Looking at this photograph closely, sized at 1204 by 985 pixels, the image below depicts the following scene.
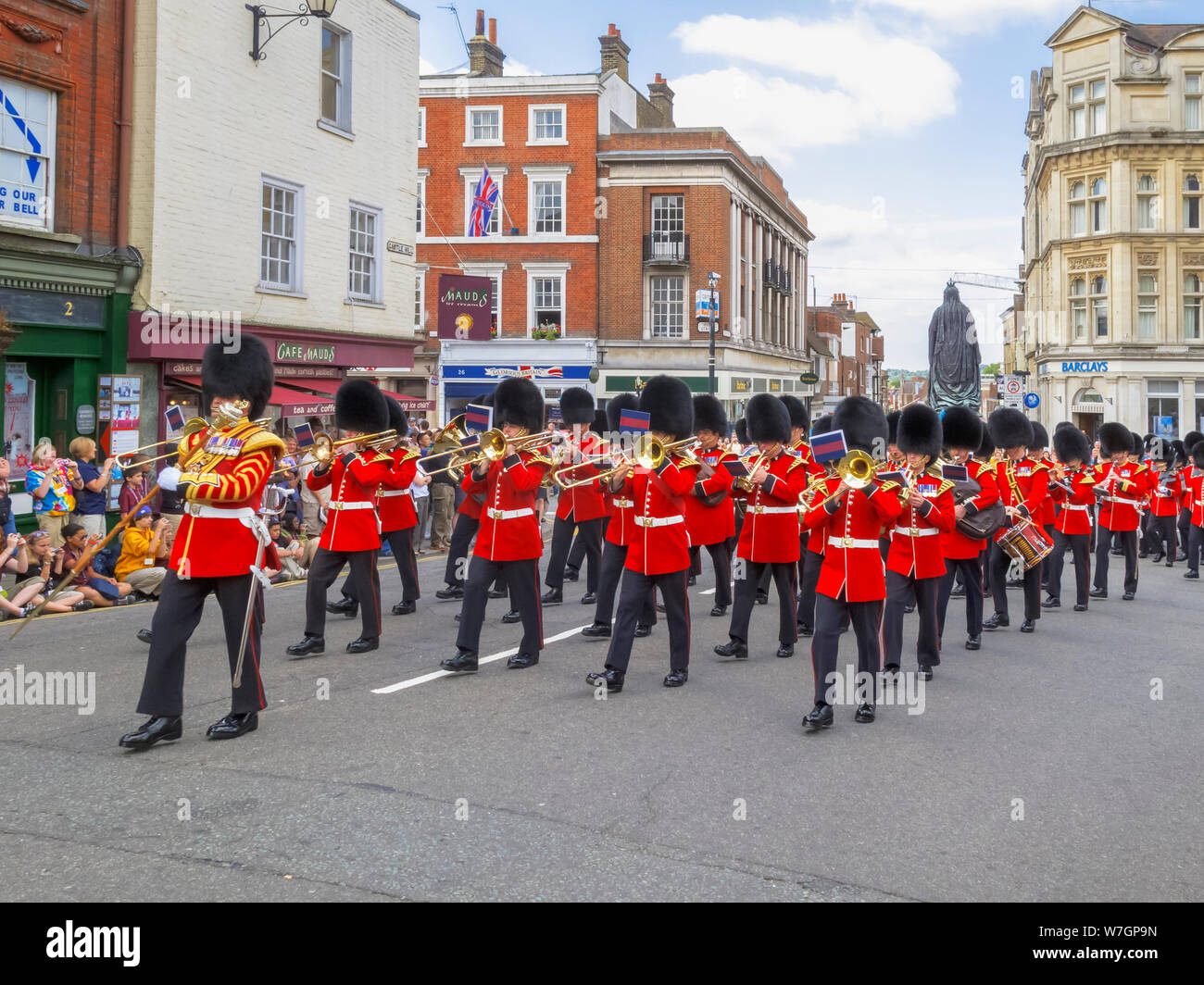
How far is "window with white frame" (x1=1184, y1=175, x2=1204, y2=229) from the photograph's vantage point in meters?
39.1

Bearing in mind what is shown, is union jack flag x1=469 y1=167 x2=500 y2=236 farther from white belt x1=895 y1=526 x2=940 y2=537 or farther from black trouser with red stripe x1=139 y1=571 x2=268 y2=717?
black trouser with red stripe x1=139 y1=571 x2=268 y2=717

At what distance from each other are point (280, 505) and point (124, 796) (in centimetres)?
858

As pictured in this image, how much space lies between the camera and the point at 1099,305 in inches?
1597

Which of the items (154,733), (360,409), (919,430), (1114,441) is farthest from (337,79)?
(154,733)

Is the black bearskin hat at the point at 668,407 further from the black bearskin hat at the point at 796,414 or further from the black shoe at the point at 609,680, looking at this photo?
the black bearskin hat at the point at 796,414

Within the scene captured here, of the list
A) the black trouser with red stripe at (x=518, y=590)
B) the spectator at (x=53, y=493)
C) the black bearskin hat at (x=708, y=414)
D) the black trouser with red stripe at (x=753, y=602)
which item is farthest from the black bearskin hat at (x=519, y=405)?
the spectator at (x=53, y=493)

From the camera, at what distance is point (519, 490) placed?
27.6 feet

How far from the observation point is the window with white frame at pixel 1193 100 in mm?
38781

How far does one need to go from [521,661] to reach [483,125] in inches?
1300

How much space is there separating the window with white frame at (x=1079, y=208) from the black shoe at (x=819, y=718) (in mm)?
39260

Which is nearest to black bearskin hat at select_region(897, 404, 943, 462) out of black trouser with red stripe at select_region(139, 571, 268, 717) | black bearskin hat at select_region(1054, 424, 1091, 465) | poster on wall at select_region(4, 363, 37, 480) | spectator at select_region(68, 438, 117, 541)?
black trouser with red stripe at select_region(139, 571, 268, 717)

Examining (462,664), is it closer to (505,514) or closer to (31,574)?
(505,514)

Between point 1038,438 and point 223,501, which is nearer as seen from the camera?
point 223,501
